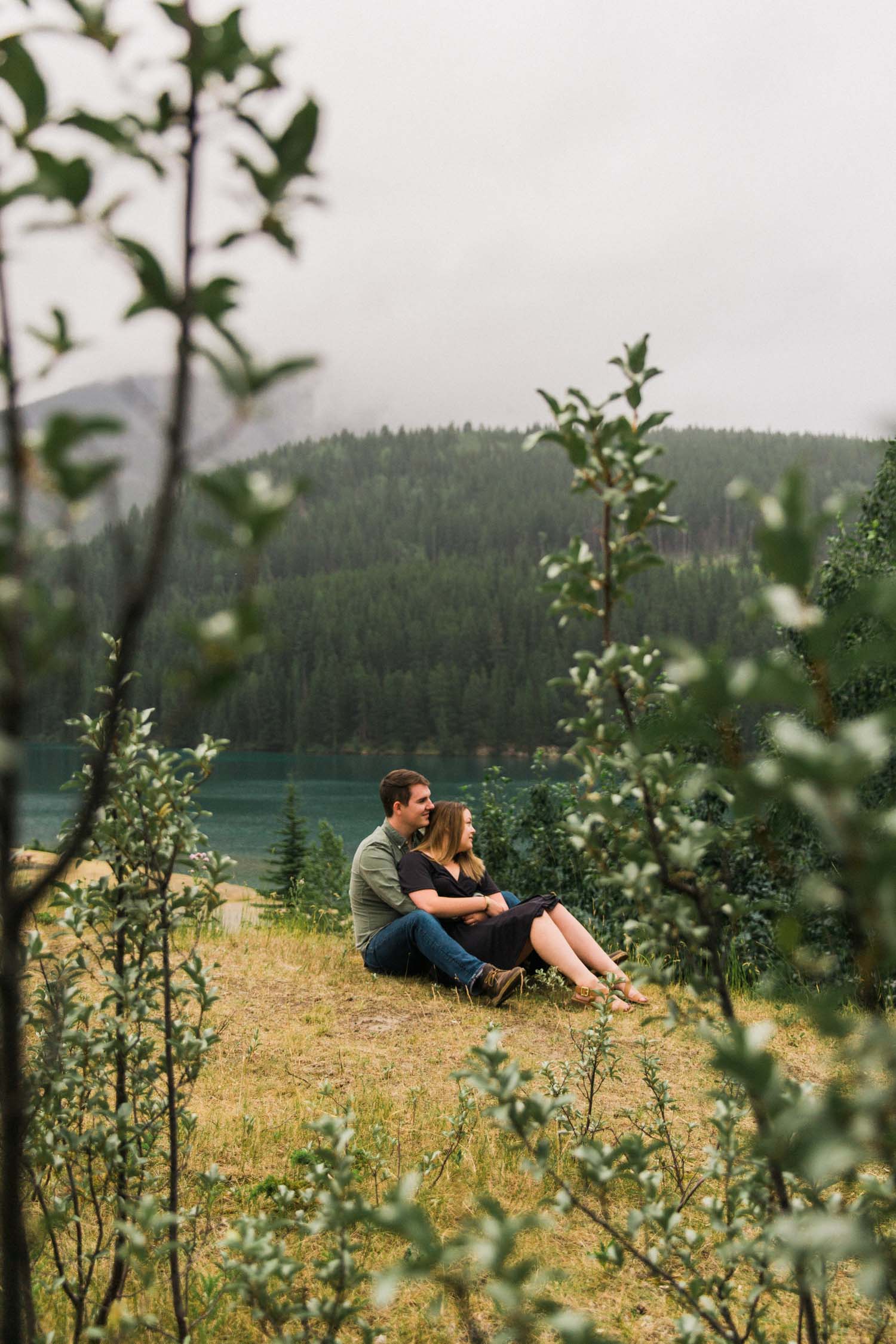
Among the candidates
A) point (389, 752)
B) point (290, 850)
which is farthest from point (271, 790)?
point (290, 850)

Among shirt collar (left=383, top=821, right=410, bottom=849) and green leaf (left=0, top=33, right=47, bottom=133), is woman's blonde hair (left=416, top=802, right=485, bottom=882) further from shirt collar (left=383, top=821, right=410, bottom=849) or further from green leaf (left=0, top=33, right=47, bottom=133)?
green leaf (left=0, top=33, right=47, bottom=133)

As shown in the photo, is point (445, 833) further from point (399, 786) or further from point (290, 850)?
point (290, 850)

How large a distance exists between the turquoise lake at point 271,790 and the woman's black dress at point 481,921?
1043 cm

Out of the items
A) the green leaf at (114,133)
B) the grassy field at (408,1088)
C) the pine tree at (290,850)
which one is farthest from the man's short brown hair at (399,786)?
the pine tree at (290,850)

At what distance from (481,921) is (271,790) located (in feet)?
174

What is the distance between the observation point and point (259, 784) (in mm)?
60938

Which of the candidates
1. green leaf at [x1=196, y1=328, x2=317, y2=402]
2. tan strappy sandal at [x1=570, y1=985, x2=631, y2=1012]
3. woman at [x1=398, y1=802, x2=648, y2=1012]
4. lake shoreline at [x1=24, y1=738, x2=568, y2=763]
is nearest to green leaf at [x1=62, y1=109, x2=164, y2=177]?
green leaf at [x1=196, y1=328, x2=317, y2=402]

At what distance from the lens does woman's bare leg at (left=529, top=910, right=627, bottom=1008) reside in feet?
17.6

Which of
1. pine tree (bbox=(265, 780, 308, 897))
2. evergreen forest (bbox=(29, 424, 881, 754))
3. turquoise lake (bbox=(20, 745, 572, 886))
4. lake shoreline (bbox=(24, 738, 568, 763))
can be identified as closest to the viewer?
pine tree (bbox=(265, 780, 308, 897))

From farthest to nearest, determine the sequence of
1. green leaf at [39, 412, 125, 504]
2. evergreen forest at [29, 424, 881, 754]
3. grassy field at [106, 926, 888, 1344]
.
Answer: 1. evergreen forest at [29, 424, 881, 754]
2. grassy field at [106, 926, 888, 1344]
3. green leaf at [39, 412, 125, 504]

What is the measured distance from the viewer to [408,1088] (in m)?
4.17

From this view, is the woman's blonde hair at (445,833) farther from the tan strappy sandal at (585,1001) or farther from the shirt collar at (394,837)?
the tan strappy sandal at (585,1001)

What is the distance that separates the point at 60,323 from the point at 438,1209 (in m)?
2.90

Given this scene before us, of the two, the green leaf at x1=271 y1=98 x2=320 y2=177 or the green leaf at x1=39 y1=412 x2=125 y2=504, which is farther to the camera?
the green leaf at x1=271 y1=98 x2=320 y2=177
